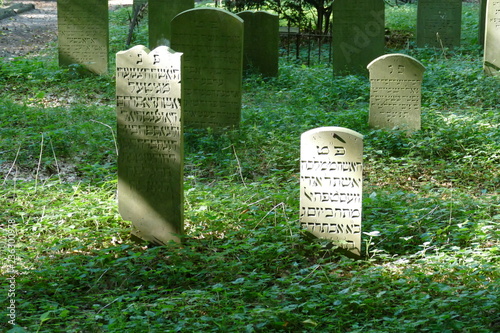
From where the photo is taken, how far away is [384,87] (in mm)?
8977

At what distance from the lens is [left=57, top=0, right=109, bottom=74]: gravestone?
11820mm

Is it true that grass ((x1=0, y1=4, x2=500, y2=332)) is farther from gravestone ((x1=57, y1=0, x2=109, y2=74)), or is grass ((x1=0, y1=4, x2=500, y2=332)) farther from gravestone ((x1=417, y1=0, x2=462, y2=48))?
gravestone ((x1=417, y1=0, x2=462, y2=48))

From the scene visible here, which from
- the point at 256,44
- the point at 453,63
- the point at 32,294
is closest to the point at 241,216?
the point at 32,294

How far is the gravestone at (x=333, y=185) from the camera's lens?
543 centimetres

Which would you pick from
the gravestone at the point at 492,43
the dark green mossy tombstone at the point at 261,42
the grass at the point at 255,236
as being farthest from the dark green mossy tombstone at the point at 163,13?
the gravestone at the point at 492,43

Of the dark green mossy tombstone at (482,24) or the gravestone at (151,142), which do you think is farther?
the dark green mossy tombstone at (482,24)

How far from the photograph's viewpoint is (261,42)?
480 inches

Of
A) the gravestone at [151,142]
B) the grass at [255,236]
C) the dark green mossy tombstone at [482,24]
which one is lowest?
the grass at [255,236]

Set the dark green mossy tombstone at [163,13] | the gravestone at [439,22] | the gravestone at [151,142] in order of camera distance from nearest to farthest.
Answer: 1. the gravestone at [151,142]
2. the dark green mossy tombstone at [163,13]
3. the gravestone at [439,22]

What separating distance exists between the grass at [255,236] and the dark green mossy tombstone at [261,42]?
249 centimetres

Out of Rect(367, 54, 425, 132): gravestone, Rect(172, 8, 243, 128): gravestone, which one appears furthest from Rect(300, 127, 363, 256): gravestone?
Rect(367, 54, 425, 132): gravestone

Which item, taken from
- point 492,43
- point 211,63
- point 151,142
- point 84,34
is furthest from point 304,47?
point 151,142

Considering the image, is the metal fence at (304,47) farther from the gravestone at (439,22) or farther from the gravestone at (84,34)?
the gravestone at (84,34)

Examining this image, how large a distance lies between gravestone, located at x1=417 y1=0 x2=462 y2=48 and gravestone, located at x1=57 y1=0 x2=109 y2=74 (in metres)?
7.02
